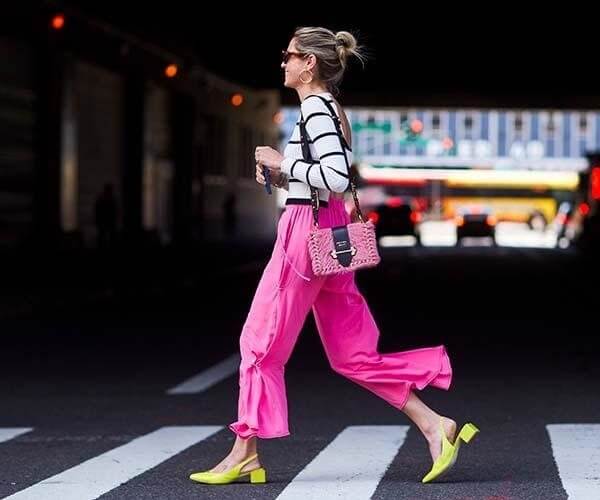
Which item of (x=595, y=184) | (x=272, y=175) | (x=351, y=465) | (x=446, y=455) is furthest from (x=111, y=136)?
(x=446, y=455)

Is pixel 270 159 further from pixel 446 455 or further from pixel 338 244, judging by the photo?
pixel 446 455

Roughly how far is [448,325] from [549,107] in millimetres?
44293

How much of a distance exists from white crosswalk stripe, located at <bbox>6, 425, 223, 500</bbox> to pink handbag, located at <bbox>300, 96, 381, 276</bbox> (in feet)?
4.36

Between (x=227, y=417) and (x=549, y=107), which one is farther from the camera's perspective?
(x=549, y=107)

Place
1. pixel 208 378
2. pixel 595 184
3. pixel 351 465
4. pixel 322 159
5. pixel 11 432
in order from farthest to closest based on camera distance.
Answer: pixel 595 184, pixel 208 378, pixel 11 432, pixel 351 465, pixel 322 159

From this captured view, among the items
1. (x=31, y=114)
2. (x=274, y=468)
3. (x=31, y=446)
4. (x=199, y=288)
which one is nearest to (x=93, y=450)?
(x=31, y=446)

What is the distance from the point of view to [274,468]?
7590 mm

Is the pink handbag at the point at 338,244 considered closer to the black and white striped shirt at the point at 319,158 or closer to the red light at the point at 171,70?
the black and white striped shirt at the point at 319,158

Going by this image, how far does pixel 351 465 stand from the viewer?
7562 millimetres

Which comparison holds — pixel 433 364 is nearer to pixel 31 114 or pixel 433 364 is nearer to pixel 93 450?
pixel 93 450

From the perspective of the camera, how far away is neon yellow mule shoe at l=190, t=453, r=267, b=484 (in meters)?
6.82

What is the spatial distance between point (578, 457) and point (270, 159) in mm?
2213

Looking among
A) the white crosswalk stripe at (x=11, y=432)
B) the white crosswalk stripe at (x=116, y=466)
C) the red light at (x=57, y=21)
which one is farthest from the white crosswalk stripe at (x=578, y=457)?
the red light at (x=57, y=21)

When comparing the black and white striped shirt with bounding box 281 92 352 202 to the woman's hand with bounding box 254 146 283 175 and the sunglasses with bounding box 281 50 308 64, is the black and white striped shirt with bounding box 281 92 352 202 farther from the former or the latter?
the sunglasses with bounding box 281 50 308 64
